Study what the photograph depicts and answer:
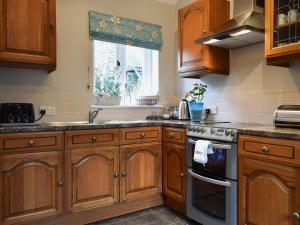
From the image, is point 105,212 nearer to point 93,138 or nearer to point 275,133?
point 93,138

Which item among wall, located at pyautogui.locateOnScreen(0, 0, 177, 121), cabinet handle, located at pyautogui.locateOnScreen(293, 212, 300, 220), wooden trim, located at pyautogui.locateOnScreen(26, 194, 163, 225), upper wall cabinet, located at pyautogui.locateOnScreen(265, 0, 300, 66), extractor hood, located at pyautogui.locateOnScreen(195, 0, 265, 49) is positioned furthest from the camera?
wall, located at pyautogui.locateOnScreen(0, 0, 177, 121)

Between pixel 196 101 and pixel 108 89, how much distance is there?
3.46ft

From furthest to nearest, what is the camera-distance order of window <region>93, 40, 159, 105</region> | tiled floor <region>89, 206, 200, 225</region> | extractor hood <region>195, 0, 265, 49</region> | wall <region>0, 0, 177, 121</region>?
window <region>93, 40, 159, 105</region> < wall <region>0, 0, 177, 121</region> < tiled floor <region>89, 206, 200, 225</region> < extractor hood <region>195, 0, 265, 49</region>

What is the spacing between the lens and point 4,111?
89.7 inches

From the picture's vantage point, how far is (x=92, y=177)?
223cm

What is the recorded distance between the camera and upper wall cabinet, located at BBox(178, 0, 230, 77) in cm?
254

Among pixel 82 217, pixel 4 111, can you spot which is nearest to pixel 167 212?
pixel 82 217

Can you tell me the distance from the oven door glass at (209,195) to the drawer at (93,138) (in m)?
0.76

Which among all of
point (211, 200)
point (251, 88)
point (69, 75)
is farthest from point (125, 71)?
point (211, 200)

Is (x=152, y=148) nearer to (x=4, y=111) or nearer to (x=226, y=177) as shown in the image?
(x=226, y=177)

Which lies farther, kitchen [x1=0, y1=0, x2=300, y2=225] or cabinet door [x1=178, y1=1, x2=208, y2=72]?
cabinet door [x1=178, y1=1, x2=208, y2=72]

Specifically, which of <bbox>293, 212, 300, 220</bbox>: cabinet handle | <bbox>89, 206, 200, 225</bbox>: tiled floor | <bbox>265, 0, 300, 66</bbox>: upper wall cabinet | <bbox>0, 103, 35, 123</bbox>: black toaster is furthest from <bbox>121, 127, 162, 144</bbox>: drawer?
<bbox>293, 212, 300, 220</bbox>: cabinet handle

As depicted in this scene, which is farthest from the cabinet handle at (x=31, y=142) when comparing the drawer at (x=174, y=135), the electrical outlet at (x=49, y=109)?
the drawer at (x=174, y=135)

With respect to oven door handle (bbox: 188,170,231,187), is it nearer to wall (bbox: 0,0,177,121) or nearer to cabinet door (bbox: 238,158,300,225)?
cabinet door (bbox: 238,158,300,225)
